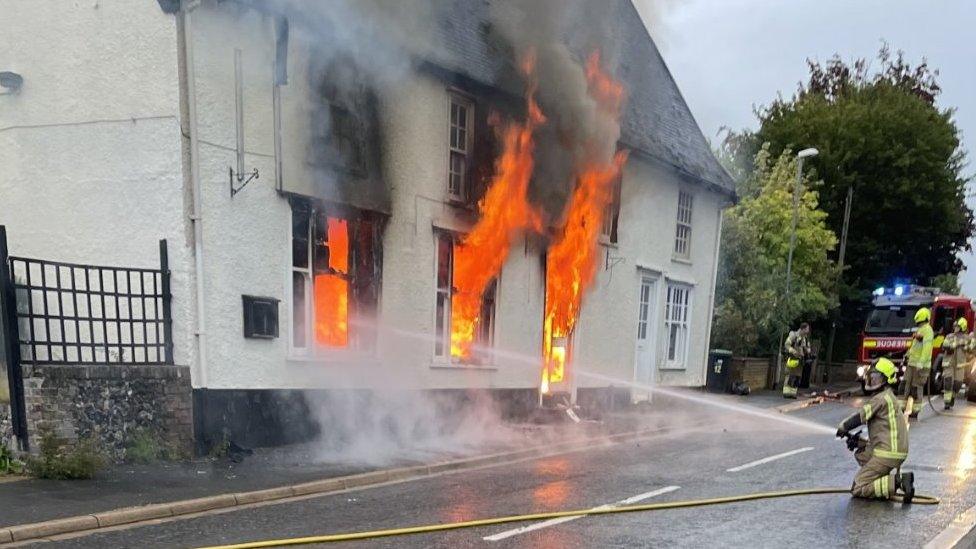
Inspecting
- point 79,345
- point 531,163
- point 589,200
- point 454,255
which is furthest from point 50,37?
point 589,200

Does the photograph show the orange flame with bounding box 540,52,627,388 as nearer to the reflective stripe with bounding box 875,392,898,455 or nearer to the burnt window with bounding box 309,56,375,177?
the burnt window with bounding box 309,56,375,177

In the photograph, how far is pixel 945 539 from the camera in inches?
241

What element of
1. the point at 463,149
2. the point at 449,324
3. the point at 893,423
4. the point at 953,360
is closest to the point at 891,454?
the point at 893,423

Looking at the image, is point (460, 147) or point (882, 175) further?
point (882, 175)

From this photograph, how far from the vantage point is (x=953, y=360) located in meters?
16.6

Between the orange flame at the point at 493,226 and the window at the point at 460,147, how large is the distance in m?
0.47

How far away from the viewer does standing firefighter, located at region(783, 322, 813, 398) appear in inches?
718

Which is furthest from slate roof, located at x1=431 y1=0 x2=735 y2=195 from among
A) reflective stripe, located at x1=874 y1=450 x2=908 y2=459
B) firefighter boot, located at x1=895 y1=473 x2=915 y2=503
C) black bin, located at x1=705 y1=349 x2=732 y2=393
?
firefighter boot, located at x1=895 y1=473 x2=915 y2=503

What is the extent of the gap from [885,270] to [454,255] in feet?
78.5

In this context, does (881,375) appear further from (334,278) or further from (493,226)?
(334,278)

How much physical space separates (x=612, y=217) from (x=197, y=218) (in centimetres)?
890

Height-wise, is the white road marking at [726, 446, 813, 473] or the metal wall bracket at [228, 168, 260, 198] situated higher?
the metal wall bracket at [228, 168, 260, 198]

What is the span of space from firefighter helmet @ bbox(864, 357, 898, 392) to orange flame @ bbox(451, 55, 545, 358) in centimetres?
640


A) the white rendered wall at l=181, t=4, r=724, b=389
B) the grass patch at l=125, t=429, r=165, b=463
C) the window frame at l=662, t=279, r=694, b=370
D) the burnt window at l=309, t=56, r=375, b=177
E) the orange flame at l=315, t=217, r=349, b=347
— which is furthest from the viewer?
the window frame at l=662, t=279, r=694, b=370
